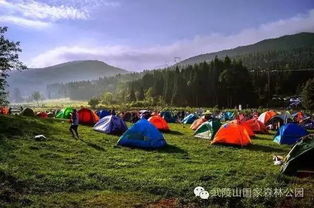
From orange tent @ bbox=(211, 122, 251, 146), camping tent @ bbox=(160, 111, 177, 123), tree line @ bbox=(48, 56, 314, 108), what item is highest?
tree line @ bbox=(48, 56, 314, 108)

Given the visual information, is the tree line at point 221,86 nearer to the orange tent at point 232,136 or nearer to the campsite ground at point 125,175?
the orange tent at point 232,136

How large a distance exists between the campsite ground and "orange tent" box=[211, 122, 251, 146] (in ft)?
4.29

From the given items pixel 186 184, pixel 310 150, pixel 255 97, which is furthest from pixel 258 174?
pixel 255 97

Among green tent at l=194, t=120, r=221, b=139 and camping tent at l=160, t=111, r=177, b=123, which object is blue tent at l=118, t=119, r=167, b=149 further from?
camping tent at l=160, t=111, r=177, b=123

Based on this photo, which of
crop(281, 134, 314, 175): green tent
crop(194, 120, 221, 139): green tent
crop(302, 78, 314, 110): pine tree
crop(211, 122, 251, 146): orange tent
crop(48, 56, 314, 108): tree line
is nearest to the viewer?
crop(281, 134, 314, 175): green tent

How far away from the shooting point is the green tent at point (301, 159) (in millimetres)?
13648

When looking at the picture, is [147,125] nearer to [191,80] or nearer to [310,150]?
[310,150]

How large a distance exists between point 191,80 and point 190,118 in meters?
67.5

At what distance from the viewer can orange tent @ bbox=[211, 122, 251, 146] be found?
2211cm

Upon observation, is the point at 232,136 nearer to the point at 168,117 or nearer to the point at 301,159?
the point at 301,159

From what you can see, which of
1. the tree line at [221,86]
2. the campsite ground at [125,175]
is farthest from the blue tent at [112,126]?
the tree line at [221,86]

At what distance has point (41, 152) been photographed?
1673 centimetres

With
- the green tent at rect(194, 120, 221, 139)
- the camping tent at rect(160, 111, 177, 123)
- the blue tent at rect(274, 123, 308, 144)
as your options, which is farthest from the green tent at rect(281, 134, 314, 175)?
the camping tent at rect(160, 111, 177, 123)

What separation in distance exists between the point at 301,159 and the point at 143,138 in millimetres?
8900
